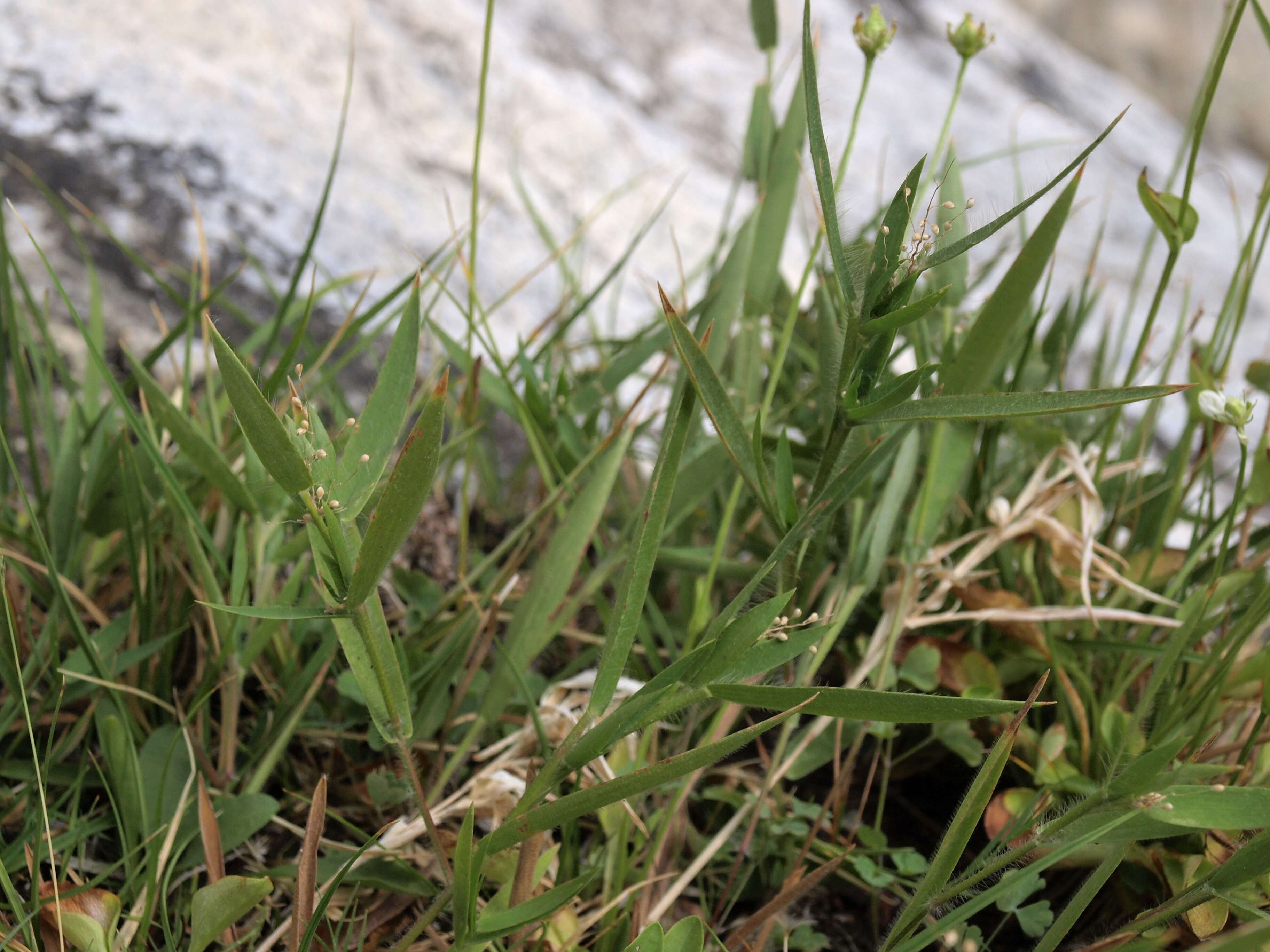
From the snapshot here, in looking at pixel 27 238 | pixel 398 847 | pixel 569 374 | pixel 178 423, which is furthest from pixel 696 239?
pixel 398 847

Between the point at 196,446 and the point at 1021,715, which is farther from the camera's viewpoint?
the point at 196,446

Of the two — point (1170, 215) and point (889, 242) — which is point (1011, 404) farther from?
point (1170, 215)

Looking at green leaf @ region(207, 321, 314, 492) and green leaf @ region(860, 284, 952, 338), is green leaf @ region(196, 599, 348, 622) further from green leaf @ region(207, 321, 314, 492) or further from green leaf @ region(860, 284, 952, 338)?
green leaf @ region(860, 284, 952, 338)

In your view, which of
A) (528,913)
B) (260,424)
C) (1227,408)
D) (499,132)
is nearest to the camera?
(260,424)

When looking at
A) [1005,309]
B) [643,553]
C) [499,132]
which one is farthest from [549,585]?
[499,132]

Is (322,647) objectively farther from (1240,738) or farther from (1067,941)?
(1240,738)

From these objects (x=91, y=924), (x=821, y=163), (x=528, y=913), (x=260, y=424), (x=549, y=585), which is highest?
(x=821, y=163)

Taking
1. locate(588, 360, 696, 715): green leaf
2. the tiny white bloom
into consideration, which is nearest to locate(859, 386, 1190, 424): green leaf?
locate(588, 360, 696, 715): green leaf
